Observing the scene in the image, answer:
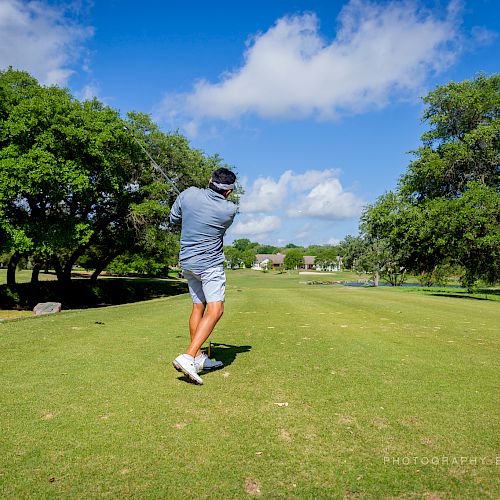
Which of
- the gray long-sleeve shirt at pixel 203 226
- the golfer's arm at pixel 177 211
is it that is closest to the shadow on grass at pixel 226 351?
the gray long-sleeve shirt at pixel 203 226

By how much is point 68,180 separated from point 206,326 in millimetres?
18850

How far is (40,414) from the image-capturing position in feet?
12.1

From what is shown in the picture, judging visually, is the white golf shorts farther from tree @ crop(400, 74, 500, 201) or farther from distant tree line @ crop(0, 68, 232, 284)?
tree @ crop(400, 74, 500, 201)

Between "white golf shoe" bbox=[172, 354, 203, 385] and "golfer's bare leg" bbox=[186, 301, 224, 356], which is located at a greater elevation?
"golfer's bare leg" bbox=[186, 301, 224, 356]

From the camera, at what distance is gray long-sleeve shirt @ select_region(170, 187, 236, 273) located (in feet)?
17.9

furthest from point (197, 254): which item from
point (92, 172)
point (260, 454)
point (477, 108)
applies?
point (477, 108)

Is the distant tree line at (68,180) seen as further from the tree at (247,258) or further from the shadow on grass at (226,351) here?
the tree at (247,258)

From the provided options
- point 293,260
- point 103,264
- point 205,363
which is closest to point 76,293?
point 103,264

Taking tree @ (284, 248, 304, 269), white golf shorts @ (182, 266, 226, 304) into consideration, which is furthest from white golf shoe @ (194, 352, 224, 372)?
tree @ (284, 248, 304, 269)

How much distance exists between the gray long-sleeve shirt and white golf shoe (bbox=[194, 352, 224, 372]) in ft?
3.75

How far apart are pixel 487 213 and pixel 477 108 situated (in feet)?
32.3

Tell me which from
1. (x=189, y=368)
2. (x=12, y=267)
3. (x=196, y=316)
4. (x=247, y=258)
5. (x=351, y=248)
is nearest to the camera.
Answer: (x=189, y=368)

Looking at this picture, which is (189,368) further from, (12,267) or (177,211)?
(12,267)

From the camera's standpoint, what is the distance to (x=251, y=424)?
3602mm
